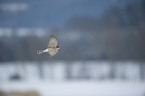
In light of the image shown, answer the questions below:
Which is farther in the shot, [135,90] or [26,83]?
[26,83]

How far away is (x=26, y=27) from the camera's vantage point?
94.5 inches

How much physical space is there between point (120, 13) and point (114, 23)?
0.45 ft

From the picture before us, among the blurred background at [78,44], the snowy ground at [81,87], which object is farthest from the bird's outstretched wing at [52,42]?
the blurred background at [78,44]

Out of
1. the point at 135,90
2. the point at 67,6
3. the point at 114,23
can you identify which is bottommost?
the point at 135,90

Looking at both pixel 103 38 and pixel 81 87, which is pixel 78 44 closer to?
pixel 103 38

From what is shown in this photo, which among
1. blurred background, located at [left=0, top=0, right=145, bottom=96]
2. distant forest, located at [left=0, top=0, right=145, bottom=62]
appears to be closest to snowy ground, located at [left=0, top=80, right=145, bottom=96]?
blurred background, located at [left=0, top=0, right=145, bottom=96]

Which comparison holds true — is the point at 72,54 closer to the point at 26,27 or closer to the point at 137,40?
the point at 26,27

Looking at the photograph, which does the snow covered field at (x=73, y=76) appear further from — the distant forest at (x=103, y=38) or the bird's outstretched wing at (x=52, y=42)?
the bird's outstretched wing at (x=52, y=42)

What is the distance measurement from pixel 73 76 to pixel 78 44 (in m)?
0.41

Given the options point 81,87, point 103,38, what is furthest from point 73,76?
point 103,38

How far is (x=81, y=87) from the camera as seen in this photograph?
2.37m

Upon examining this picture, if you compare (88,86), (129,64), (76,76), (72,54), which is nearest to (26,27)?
(72,54)

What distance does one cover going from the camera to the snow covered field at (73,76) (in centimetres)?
239

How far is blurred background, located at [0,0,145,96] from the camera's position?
2.39 metres
